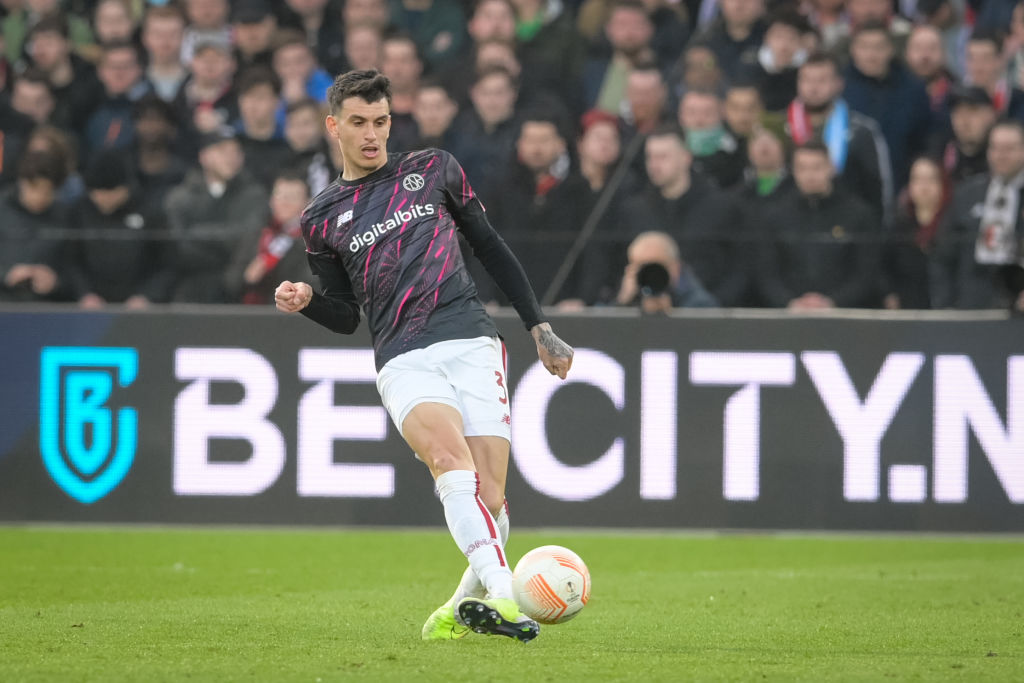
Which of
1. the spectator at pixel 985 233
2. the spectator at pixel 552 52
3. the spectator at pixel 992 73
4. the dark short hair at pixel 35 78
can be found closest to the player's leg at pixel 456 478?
the spectator at pixel 985 233

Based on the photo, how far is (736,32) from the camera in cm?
1378

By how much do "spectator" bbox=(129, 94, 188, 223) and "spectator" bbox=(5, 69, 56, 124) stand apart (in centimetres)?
89

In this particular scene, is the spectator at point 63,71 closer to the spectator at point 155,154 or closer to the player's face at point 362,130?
the spectator at point 155,154

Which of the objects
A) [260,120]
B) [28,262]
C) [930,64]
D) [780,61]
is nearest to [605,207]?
[780,61]

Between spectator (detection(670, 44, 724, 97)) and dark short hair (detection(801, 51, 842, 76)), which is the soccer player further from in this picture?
spectator (detection(670, 44, 724, 97))

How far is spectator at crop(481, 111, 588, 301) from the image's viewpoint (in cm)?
1129

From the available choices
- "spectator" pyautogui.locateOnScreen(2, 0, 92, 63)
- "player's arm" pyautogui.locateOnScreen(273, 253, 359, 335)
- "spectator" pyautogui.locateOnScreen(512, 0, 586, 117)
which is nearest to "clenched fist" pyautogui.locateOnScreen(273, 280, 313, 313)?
"player's arm" pyautogui.locateOnScreen(273, 253, 359, 335)

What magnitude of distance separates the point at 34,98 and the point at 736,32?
609 cm

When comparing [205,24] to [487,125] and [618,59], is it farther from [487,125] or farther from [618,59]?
[618,59]

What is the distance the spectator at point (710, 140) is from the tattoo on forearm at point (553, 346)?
6.03 m

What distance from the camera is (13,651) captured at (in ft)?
20.0

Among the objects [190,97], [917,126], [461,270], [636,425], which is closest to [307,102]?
[190,97]

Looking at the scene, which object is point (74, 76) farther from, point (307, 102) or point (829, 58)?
point (829, 58)

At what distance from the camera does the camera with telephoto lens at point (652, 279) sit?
447 inches
